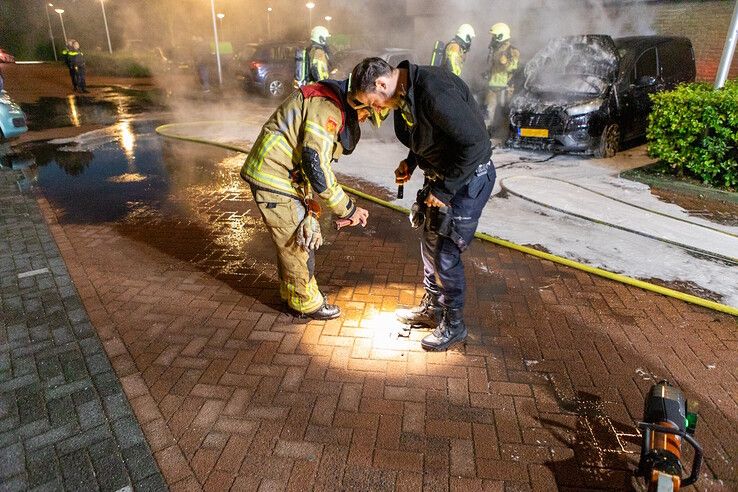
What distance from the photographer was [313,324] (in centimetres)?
340

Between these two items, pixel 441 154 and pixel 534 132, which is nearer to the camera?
pixel 441 154

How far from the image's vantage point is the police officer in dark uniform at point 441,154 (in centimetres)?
247

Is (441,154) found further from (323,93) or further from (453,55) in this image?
(453,55)

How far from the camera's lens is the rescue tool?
5.92 feet

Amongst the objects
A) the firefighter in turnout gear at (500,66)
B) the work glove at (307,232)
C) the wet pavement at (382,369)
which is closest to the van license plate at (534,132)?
the firefighter in turnout gear at (500,66)

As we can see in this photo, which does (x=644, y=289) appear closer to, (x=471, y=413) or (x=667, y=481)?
(x=471, y=413)

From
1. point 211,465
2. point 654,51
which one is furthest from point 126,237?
point 654,51

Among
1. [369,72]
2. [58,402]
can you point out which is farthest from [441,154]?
[58,402]

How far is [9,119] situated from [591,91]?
31.8 ft

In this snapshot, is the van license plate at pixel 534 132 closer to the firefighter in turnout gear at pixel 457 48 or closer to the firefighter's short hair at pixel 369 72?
the firefighter in turnout gear at pixel 457 48

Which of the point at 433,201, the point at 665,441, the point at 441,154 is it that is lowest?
the point at 665,441

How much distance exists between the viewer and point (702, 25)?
1036cm

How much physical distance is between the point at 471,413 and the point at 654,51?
25.7 ft

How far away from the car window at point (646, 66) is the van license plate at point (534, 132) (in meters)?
1.61
